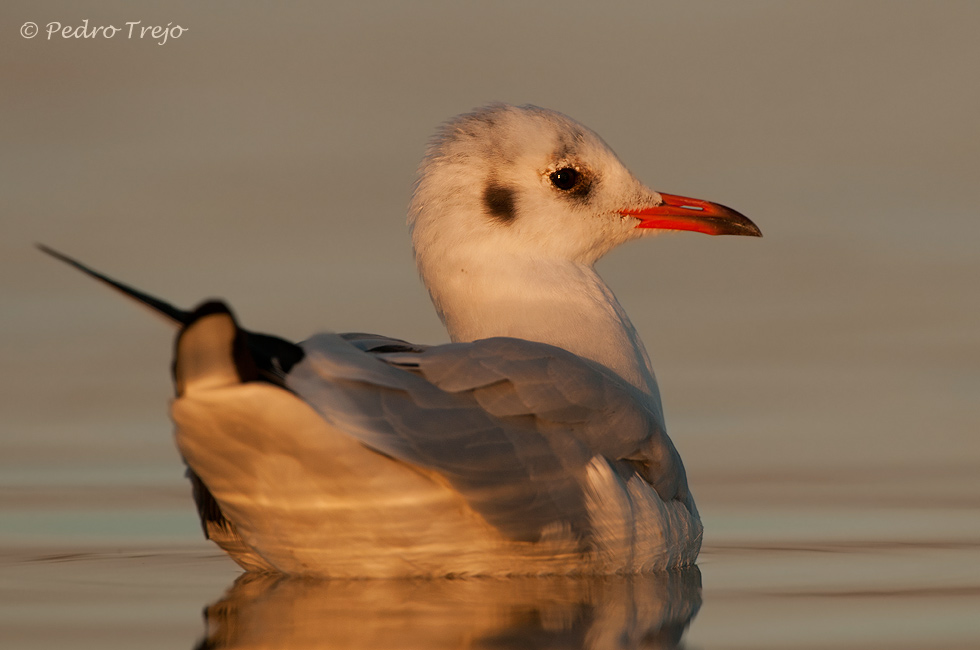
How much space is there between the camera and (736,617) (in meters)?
5.83

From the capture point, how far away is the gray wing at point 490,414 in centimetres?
579

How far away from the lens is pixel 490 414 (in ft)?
20.1

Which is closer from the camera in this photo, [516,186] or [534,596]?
[534,596]

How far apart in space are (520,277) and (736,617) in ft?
6.89

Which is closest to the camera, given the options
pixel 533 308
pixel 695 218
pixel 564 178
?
pixel 533 308

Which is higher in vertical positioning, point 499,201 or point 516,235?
point 499,201

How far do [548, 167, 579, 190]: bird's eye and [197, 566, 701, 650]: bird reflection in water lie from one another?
1.86 meters

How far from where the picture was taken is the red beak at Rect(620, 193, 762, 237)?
798 centimetres

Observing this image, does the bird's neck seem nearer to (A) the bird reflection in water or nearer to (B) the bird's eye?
(B) the bird's eye

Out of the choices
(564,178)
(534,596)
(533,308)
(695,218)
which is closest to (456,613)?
(534,596)

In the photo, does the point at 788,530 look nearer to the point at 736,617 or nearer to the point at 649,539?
the point at 649,539

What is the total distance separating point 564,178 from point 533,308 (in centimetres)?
66

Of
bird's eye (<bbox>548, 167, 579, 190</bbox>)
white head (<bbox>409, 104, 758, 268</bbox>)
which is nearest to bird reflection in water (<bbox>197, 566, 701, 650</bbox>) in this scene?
white head (<bbox>409, 104, 758, 268</bbox>)

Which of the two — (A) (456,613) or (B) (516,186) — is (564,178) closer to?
(B) (516,186)
